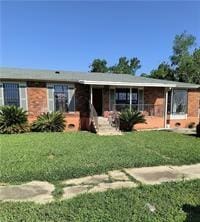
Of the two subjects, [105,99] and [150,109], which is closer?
[105,99]

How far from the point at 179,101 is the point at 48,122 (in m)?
10.1

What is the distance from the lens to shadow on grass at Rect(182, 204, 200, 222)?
3.46 meters

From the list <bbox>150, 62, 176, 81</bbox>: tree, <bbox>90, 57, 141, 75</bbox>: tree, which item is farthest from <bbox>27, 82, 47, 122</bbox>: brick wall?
<bbox>90, 57, 141, 75</bbox>: tree

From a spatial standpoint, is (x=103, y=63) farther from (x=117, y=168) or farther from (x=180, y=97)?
(x=117, y=168)

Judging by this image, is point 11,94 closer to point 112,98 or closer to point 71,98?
point 71,98

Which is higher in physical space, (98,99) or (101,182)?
(98,99)

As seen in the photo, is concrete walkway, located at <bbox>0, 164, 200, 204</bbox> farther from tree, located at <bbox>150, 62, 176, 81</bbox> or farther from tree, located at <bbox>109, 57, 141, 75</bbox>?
tree, located at <bbox>109, 57, 141, 75</bbox>

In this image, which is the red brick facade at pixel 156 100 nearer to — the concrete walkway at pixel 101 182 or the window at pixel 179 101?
the window at pixel 179 101

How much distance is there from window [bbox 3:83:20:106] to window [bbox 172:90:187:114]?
10.9 m

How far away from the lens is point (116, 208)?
3693 millimetres

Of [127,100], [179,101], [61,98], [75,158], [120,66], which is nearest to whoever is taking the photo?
[75,158]

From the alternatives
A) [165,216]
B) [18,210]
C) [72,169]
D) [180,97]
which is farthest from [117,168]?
[180,97]

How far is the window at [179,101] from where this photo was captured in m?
17.3

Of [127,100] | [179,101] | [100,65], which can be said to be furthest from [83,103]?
[100,65]
